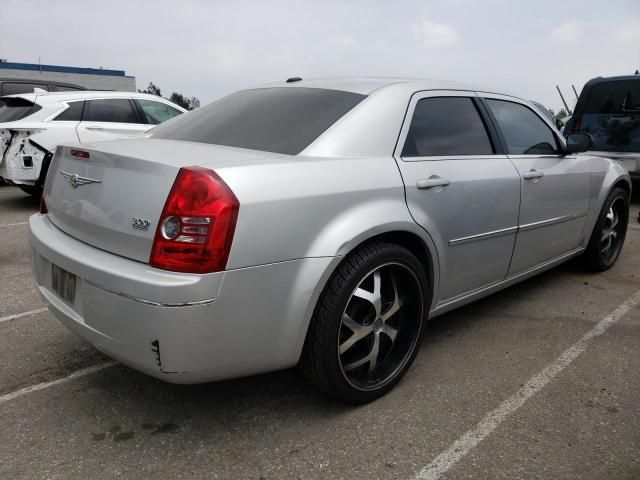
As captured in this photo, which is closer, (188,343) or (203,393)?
(188,343)

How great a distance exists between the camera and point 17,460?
83.3 inches

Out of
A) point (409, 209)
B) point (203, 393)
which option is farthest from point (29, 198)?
point (409, 209)

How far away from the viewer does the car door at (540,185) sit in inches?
133

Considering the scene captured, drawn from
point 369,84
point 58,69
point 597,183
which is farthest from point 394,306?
point 58,69

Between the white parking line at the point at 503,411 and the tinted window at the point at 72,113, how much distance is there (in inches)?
256

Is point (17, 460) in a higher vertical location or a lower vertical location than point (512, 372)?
lower

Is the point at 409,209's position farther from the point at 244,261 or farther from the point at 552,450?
the point at 552,450

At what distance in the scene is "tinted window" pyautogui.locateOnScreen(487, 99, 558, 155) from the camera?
11.2 feet

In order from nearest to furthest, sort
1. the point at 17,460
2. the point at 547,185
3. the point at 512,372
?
the point at 17,460 → the point at 512,372 → the point at 547,185

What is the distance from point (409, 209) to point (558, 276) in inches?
103

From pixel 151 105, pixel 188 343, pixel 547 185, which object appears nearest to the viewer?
pixel 188 343

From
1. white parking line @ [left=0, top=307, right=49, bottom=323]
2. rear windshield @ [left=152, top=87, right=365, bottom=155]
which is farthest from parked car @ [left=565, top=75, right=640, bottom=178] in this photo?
white parking line @ [left=0, top=307, right=49, bottom=323]

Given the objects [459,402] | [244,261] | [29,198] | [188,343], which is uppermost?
[244,261]

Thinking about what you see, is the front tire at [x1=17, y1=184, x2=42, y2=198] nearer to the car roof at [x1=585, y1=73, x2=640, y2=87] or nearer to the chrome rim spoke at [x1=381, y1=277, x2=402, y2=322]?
the chrome rim spoke at [x1=381, y1=277, x2=402, y2=322]
